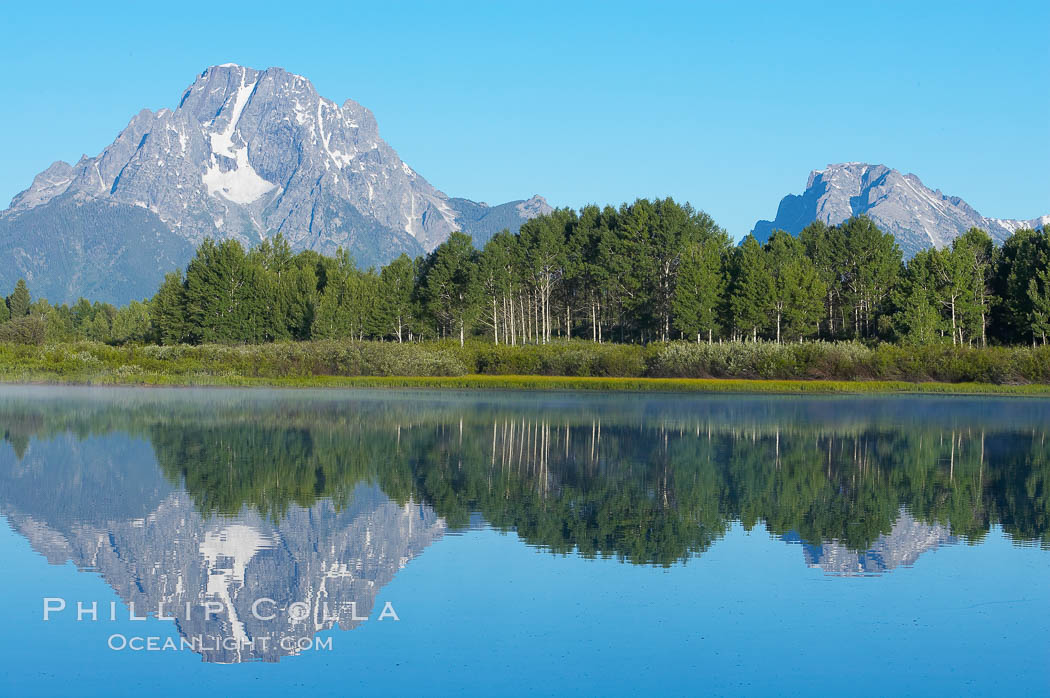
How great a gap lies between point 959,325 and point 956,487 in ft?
205

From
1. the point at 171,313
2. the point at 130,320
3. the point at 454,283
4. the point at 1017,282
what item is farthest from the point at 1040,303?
the point at 130,320

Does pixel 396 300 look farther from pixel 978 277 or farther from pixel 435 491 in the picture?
pixel 435 491

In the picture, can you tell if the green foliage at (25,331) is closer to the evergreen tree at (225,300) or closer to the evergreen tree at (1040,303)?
the evergreen tree at (225,300)

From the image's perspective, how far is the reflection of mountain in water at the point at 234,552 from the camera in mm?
13422

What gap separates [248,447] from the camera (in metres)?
30.5

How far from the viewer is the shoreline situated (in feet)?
216

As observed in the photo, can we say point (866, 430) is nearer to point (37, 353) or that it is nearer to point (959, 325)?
point (959, 325)

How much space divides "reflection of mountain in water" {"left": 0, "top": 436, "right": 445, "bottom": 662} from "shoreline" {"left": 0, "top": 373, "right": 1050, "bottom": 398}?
47.3 meters

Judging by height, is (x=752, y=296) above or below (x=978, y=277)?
below

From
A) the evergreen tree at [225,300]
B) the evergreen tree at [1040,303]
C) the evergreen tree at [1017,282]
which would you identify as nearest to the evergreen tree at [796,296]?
the evergreen tree at [1017,282]

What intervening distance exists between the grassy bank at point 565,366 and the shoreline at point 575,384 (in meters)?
0.09

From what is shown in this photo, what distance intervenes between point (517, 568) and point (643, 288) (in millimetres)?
81566

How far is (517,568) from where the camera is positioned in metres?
15.9

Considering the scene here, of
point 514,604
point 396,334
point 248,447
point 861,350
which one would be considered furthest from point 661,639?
point 396,334
